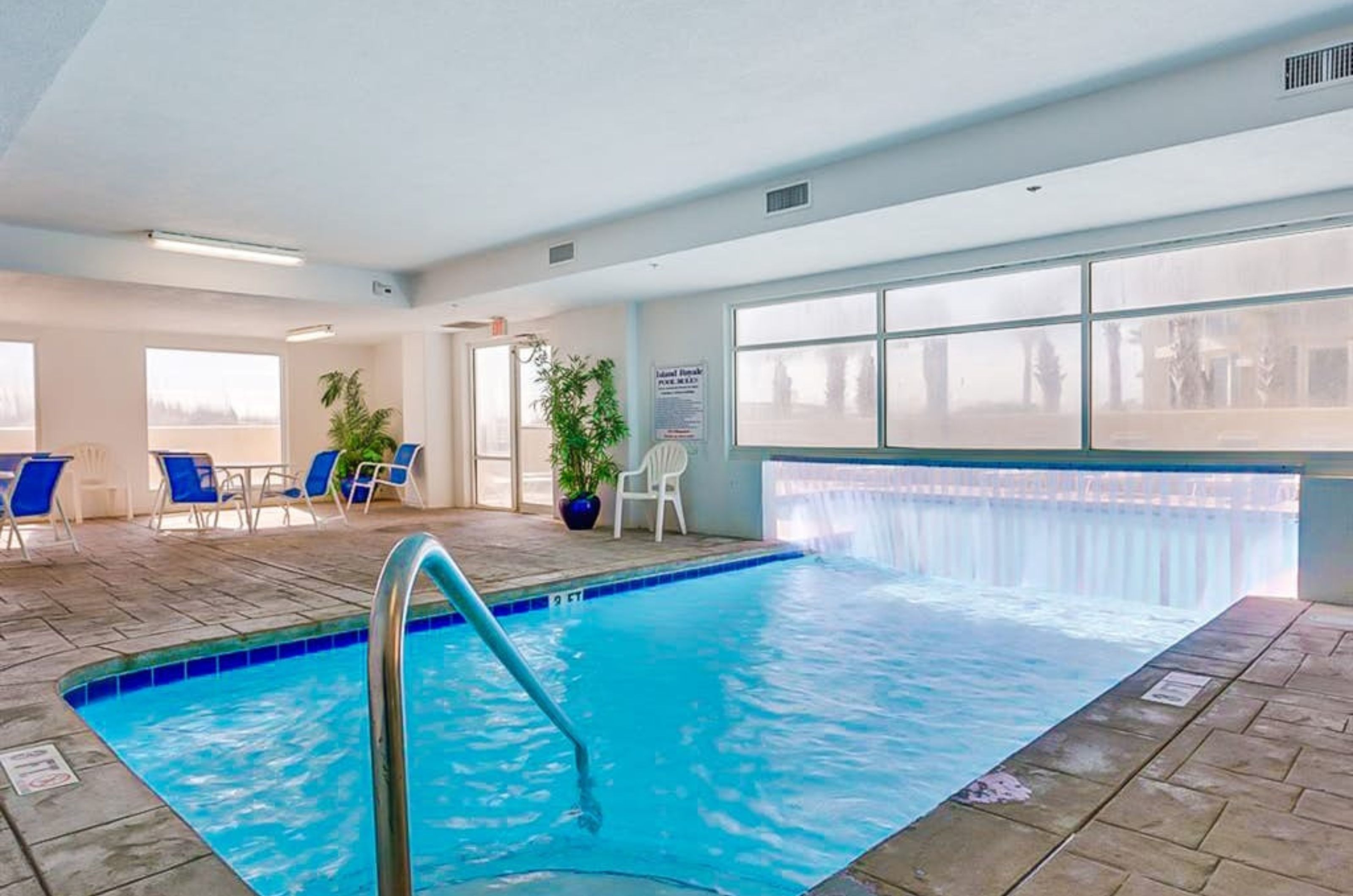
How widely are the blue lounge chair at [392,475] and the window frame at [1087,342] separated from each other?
5185 mm

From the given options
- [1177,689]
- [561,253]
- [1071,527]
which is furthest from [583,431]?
[1177,689]

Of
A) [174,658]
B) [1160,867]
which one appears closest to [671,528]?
[174,658]

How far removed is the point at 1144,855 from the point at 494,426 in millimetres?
9491

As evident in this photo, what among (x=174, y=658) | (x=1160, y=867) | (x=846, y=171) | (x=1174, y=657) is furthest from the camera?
(x=846, y=171)

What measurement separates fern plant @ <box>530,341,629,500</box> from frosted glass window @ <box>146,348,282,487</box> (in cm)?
527

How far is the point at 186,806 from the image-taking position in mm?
2734

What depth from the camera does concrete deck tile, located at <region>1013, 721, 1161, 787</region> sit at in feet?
7.50

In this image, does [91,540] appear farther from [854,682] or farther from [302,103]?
[854,682]

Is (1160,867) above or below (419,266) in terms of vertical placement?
below

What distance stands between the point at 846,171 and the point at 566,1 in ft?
7.94

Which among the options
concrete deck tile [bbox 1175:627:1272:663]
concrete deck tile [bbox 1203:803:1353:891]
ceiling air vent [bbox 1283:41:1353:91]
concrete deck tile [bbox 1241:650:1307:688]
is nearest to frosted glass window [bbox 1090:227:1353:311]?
ceiling air vent [bbox 1283:41:1353:91]

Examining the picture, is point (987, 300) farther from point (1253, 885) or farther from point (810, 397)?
point (1253, 885)

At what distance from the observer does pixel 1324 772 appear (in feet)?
7.58

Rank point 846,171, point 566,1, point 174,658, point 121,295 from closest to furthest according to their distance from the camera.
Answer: point 566,1 → point 174,658 → point 846,171 → point 121,295
